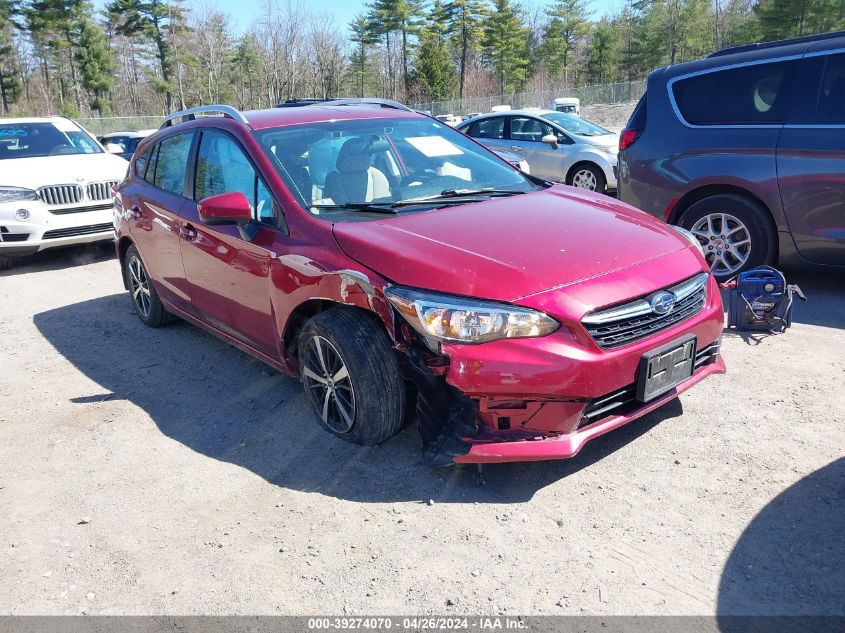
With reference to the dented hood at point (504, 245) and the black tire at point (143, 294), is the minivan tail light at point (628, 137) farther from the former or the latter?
the black tire at point (143, 294)

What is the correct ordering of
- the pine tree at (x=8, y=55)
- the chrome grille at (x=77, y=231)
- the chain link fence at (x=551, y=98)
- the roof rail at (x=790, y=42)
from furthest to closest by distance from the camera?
the pine tree at (x=8, y=55) → the chain link fence at (x=551, y=98) → the chrome grille at (x=77, y=231) → the roof rail at (x=790, y=42)

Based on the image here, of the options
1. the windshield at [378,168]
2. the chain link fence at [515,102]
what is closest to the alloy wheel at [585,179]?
the windshield at [378,168]

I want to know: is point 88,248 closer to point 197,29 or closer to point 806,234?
point 806,234

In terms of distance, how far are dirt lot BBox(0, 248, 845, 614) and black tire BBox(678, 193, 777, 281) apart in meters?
1.30

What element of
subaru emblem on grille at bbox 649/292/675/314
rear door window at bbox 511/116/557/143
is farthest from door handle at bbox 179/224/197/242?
rear door window at bbox 511/116/557/143

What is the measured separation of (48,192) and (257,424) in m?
5.97

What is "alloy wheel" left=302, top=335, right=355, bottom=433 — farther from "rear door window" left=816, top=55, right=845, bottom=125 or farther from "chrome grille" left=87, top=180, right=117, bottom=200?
"chrome grille" left=87, top=180, right=117, bottom=200

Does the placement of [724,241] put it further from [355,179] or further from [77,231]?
[77,231]

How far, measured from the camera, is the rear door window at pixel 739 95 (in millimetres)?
5711

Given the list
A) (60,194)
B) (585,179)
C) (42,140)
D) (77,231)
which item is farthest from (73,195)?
(585,179)

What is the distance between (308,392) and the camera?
154 inches

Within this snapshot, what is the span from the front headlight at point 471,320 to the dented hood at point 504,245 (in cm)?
5

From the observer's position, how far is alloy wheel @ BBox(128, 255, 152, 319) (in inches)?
232

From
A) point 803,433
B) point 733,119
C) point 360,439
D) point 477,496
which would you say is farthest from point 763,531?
point 733,119
